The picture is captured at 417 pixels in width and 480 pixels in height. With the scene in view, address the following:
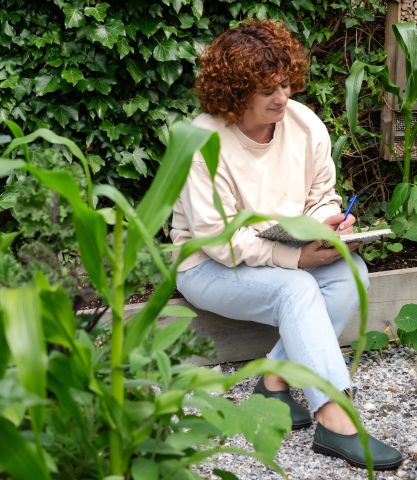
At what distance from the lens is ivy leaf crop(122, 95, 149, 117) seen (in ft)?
10.7

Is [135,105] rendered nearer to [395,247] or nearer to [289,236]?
[289,236]

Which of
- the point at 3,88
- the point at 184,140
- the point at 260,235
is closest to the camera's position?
the point at 184,140

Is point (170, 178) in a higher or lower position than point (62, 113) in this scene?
higher

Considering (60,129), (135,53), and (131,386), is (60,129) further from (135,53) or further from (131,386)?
(131,386)

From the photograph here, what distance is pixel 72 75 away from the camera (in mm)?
3148

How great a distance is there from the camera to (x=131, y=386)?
1.42 meters

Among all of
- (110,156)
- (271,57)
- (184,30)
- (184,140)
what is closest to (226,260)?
(271,57)

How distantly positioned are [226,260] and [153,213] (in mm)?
1296

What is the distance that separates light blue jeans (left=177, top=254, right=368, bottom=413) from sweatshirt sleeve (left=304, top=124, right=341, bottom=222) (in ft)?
0.63

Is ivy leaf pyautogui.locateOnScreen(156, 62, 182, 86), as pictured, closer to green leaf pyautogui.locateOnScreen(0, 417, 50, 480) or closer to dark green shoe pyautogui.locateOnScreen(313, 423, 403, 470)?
dark green shoe pyautogui.locateOnScreen(313, 423, 403, 470)

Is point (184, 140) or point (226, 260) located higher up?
point (184, 140)

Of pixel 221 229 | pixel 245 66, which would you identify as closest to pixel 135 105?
pixel 245 66

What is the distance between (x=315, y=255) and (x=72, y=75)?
1141 mm

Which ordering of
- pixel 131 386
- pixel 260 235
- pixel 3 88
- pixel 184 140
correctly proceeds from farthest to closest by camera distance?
1. pixel 3 88
2. pixel 260 235
3. pixel 131 386
4. pixel 184 140
